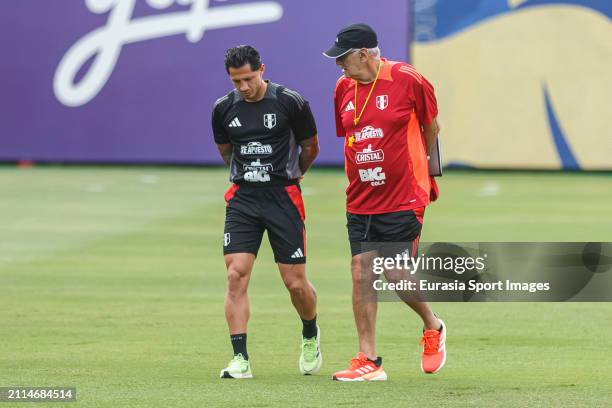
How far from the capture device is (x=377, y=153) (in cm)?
837

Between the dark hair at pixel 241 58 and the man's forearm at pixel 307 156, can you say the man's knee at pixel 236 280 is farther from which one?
the dark hair at pixel 241 58

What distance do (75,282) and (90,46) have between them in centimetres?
1567

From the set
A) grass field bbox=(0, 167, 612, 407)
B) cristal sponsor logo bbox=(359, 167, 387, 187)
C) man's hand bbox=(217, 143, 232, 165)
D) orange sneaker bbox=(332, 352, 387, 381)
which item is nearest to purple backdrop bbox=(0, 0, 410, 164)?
grass field bbox=(0, 167, 612, 407)

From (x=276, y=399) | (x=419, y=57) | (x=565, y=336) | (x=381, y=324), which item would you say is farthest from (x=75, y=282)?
(x=419, y=57)

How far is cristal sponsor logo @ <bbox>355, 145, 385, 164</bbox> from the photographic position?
27.5ft

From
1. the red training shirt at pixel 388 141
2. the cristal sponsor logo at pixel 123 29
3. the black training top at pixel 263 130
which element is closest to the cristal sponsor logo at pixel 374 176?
the red training shirt at pixel 388 141

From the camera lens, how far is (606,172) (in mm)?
27609

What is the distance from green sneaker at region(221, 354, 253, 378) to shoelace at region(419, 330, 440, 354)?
114cm

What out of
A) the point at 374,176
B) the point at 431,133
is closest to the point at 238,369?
the point at 374,176

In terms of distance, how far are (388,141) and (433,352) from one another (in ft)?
4.47

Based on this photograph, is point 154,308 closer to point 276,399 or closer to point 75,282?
point 75,282

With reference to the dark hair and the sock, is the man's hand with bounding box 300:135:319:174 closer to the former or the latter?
the dark hair

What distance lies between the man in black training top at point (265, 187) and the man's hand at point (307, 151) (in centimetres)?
3

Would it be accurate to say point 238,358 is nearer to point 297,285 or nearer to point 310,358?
point 310,358
